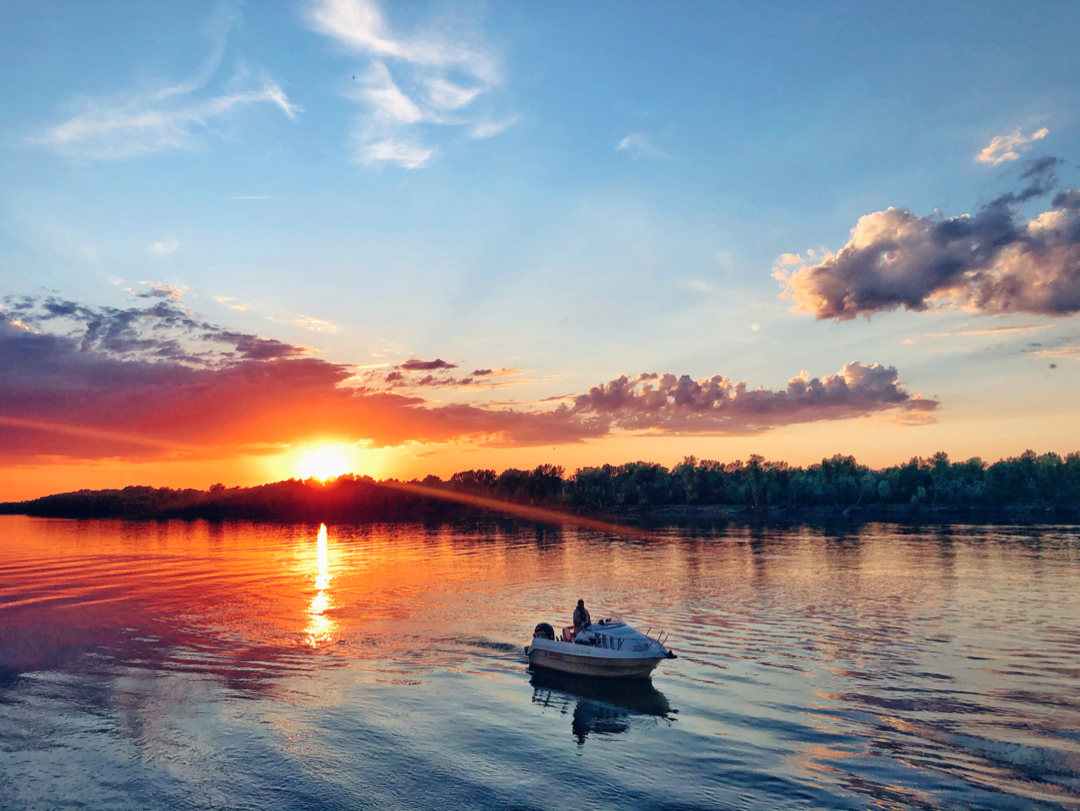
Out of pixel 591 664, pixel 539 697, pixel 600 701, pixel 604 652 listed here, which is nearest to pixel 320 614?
pixel 539 697

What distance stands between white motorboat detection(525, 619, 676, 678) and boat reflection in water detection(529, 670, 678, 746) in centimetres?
60

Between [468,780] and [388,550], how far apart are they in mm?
110265

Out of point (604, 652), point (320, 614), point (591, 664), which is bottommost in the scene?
point (320, 614)

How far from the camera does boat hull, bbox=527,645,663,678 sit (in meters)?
39.6

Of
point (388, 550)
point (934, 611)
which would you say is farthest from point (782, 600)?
point (388, 550)

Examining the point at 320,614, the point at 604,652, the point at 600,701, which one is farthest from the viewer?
the point at 320,614

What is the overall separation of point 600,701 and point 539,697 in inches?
143

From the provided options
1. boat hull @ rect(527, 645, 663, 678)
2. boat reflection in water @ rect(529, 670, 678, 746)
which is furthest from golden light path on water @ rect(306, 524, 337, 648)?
boat reflection in water @ rect(529, 670, 678, 746)

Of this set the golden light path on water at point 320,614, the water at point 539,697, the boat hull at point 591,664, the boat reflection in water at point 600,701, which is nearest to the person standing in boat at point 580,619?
the boat hull at point 591,664

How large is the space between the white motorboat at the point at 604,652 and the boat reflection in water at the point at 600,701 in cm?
60

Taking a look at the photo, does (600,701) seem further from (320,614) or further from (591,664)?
(320,614)

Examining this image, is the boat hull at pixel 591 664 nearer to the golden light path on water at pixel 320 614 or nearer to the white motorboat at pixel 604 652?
the white motorboat at pixel 604 652

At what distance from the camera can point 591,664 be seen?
4088 centimetres

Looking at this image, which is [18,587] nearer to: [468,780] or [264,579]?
[264,579]
